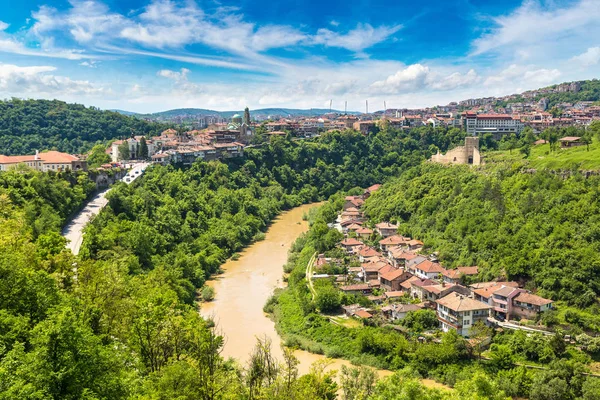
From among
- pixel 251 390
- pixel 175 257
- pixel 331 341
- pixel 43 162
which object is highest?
pixel 43 162

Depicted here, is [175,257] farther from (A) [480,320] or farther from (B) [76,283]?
(A) [480,320]

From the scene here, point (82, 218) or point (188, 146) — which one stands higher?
point (188, 146)

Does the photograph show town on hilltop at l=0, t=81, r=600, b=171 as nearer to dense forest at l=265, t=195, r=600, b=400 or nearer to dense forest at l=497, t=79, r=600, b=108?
dense forest at l=497, t=79, r=600, b=108

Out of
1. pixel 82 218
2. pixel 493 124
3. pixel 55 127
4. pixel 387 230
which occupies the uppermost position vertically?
pixel 55 127

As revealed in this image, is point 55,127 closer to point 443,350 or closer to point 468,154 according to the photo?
point 468,154

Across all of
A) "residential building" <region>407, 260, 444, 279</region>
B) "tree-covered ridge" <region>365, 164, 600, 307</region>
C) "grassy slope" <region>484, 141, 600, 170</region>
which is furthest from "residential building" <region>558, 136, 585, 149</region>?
"residential building" <region>407, 260, 444, 279</region>

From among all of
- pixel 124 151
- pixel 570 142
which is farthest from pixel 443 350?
pixel 124 151

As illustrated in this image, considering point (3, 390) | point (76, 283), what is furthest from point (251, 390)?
point (76, 283)
